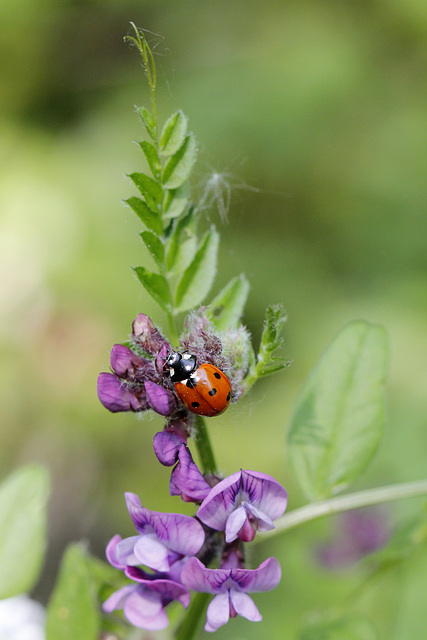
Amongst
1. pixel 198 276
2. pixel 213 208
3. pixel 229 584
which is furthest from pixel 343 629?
pixel 213 208

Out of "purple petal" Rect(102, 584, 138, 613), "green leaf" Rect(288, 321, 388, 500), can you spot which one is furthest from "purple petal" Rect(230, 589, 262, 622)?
"green leaf" Rect(288, 321, 388, 500)

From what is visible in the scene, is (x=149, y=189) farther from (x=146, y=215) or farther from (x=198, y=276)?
(x=198, y=276)

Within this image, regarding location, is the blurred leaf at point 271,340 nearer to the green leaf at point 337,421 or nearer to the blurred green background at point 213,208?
the green leaf at point 337,421

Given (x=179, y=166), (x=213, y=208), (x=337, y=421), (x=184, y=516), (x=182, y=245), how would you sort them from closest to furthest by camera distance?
(x=184, y=516), (x=179, y=166), (x=182, y=245), (x=337, y=421), (x=213, y=208)

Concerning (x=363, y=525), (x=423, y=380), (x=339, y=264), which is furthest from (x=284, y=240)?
(x=363, y=525)

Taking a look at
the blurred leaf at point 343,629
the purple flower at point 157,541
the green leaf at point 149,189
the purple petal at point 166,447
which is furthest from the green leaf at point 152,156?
the blurred leaf at point 343,629

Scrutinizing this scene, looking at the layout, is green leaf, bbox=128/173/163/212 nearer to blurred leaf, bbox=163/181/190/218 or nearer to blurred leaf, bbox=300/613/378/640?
blurred leaf, bbox=163/181/190/218
